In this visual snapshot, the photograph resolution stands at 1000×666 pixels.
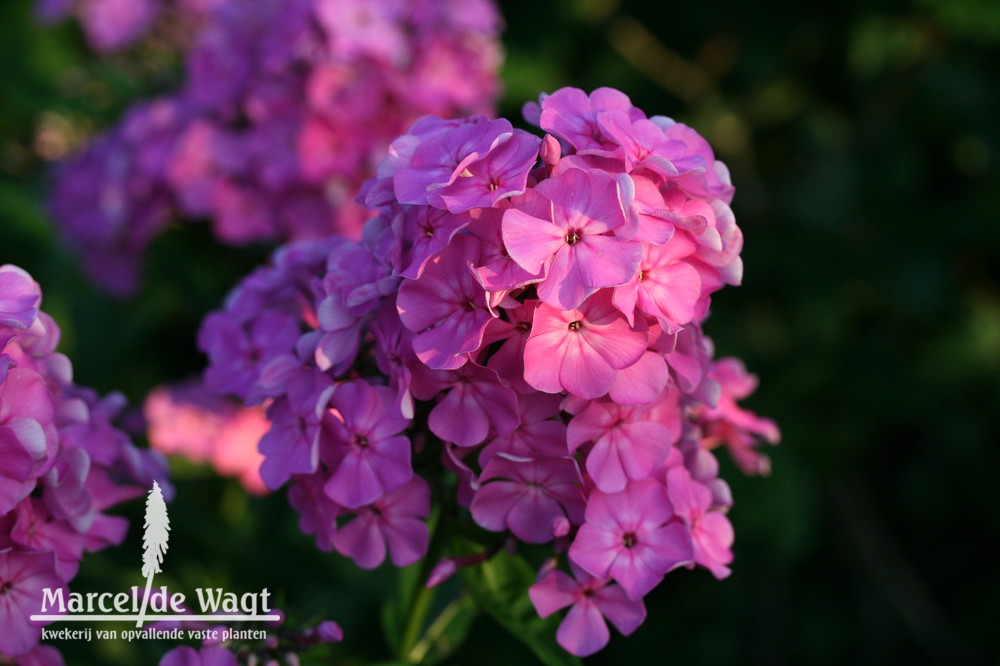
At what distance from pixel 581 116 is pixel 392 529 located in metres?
0.56

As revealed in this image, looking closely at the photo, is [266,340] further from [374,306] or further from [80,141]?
[80,141]

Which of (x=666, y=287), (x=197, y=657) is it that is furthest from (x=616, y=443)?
(x=197, y=657)

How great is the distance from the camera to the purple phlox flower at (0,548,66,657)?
1.11 m

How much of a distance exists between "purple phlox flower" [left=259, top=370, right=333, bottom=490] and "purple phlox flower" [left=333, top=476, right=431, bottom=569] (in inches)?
4.0

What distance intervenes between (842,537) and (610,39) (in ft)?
6.27

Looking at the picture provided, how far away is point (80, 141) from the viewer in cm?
294

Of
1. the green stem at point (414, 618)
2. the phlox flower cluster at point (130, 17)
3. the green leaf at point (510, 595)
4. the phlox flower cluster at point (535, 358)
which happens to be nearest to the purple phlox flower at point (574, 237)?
the phlox flower cluster at point (535, 358)

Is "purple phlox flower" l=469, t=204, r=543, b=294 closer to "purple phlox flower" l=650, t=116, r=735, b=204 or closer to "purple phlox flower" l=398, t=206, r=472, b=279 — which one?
"purple phlox flower" l=398, t=206, r=472, b=279

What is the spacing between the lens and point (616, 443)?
3.68 feet

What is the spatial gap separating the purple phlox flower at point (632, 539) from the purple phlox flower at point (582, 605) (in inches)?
1.5

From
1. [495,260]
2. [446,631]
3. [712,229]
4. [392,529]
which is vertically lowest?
[446,631]

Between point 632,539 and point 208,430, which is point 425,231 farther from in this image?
point 208,430

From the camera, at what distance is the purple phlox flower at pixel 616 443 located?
3.62 feet

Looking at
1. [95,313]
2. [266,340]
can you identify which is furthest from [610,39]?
[266,340]
